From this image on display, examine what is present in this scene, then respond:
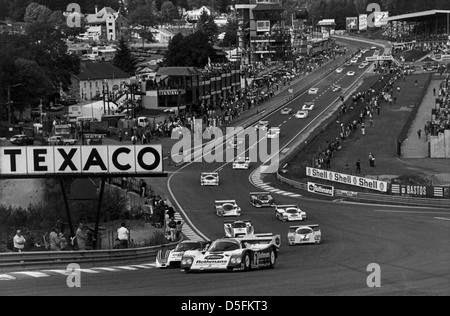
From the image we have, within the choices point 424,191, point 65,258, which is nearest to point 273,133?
point 424,191

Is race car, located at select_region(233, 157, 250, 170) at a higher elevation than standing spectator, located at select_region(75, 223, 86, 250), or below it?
below

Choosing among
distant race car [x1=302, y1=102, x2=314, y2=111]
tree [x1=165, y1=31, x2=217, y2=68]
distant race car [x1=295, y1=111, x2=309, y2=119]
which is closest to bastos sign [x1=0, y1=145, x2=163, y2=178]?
distant race car [x1=295, y1=111, x2=309, y2=119]

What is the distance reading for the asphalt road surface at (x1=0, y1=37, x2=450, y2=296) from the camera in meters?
26.6

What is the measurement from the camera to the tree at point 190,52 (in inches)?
6516

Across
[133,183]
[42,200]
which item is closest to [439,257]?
[42,200]

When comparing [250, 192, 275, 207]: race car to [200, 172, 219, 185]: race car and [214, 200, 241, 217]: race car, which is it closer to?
[214, 200, 241, 217]: race car

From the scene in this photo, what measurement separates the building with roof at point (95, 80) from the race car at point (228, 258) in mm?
106590

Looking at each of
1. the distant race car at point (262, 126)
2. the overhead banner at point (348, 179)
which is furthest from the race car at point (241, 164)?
the distant race car at point (262, 126)

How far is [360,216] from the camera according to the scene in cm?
5731

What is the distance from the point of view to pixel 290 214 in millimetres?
57219

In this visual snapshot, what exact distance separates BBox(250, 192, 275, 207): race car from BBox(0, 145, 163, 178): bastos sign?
27574mm

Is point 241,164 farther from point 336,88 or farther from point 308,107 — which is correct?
point 336,88

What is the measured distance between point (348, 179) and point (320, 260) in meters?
33.1

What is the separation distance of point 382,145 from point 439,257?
171 feet
